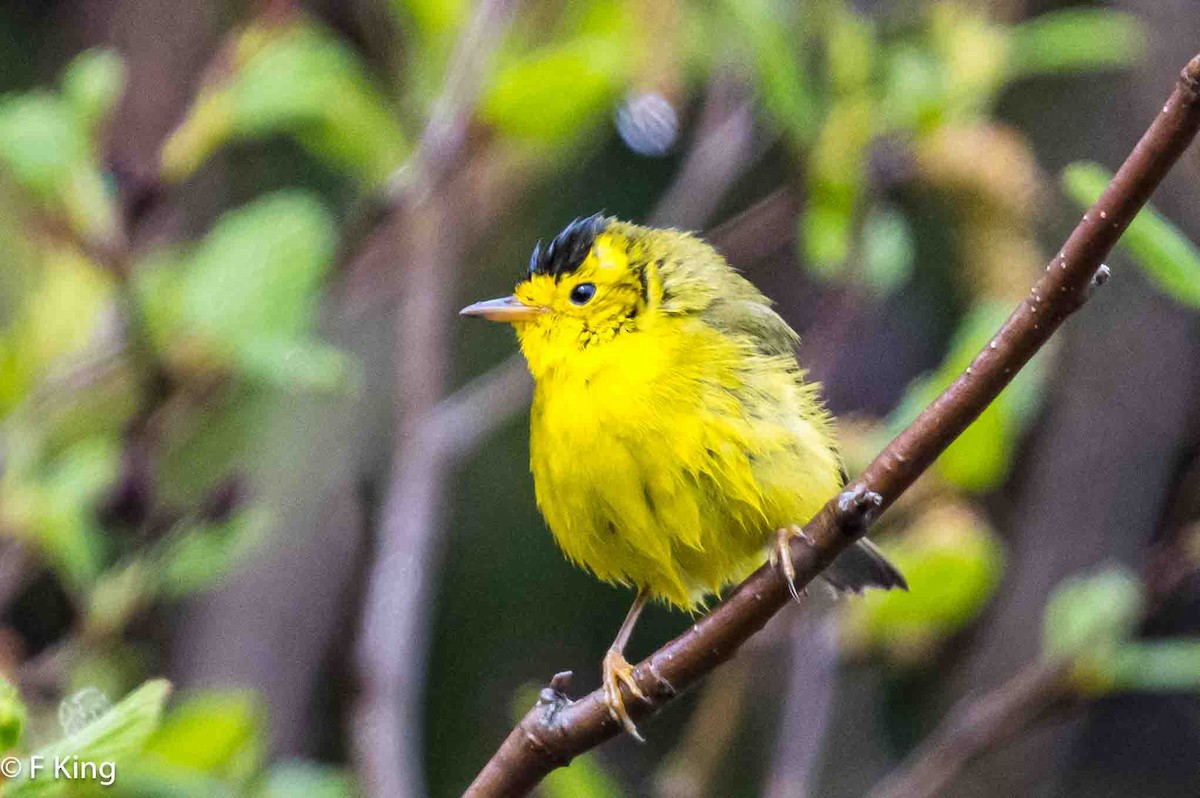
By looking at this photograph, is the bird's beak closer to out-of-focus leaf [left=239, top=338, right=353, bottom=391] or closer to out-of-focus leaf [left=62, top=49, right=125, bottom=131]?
out-of-focus leaf [left=239, top=338, right=353, bottom=391]

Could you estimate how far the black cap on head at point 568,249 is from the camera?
3303 mm

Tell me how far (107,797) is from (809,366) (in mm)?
1752

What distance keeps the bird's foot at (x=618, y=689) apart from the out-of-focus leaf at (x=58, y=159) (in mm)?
1427

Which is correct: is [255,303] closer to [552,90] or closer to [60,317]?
[60,317]

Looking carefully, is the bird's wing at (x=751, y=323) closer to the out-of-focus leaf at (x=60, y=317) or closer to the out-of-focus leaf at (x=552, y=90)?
the out-of-focus leaf at (x=552, y=90)

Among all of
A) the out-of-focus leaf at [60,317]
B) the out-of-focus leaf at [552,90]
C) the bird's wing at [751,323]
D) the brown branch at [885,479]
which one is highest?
the out-of-focus leaf at [60,317]

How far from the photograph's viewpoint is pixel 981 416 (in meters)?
2.60

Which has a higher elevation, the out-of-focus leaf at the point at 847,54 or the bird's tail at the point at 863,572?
the out-of-focus leaf at the point at 847,54

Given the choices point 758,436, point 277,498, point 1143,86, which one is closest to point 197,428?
point 277,498

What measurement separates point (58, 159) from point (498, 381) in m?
1.36

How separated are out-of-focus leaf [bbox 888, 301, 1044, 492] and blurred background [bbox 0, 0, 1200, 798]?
1 cm

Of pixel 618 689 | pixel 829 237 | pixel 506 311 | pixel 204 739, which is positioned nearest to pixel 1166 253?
pixel 618 689

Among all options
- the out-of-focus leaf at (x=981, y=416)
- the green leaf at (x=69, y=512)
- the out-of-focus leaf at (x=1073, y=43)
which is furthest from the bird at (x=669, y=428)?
the out-of-focus leaf at (x=1073, y=43)

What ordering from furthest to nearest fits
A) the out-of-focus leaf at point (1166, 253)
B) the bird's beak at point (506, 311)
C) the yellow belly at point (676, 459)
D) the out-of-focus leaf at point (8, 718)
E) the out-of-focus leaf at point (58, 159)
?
the bird's beak at point (506, 311) → the out-of-focus leaf at point (58, 159) → the yellow belly at point (676, 459) → the out-of-focus leaf at point (1166, 253) → the out-of-focus leaf at point (8, 718)
